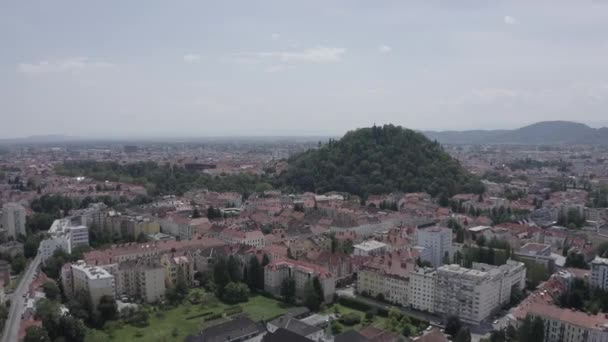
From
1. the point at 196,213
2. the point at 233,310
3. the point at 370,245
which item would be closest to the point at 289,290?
the point at 233,310

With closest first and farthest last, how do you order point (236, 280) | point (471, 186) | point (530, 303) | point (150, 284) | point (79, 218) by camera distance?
point (530, 303), point (150, 284), point (236, 280), point (79, 218), point (471, 186)

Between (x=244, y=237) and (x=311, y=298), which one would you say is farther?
(x=244, y=237)

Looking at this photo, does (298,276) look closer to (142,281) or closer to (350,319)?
(350,319)

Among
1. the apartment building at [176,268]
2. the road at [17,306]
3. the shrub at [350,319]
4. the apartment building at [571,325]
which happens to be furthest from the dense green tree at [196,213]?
the apartment building at [571,325]

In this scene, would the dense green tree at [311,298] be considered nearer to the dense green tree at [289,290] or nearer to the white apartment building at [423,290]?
the dense green tree at [289,290]

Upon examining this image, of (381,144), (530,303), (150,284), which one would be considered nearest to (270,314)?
(150,284)

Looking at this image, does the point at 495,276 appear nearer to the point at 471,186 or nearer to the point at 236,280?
the point at 236,280

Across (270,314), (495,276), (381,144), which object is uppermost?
(381,144)
